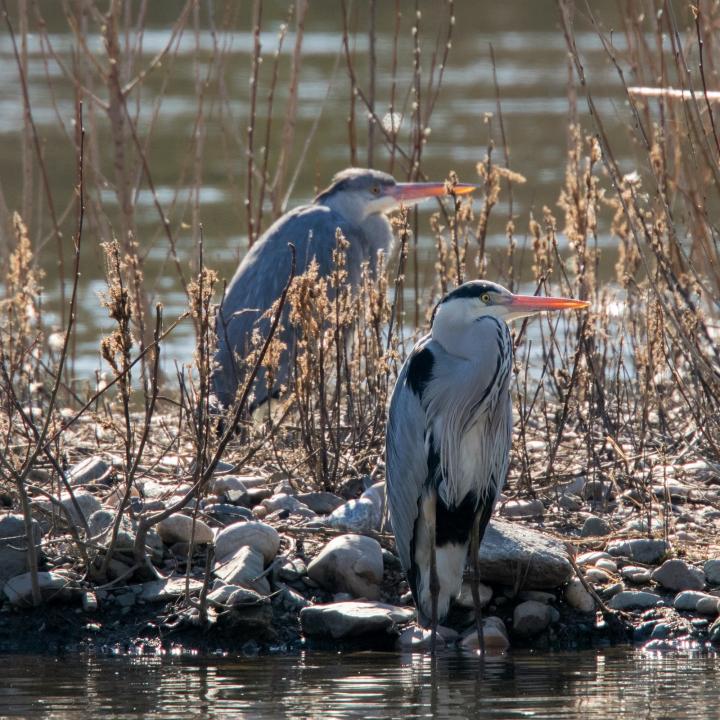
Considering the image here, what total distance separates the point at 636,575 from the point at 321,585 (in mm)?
1003

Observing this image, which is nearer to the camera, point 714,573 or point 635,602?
point 635,602

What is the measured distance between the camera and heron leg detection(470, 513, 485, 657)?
170 inches

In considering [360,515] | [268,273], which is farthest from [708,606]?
[268,273]

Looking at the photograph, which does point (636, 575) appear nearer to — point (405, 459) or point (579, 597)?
point (579, 597)

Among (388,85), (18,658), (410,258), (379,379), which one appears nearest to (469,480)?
(379,379)

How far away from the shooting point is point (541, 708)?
3.56 metres

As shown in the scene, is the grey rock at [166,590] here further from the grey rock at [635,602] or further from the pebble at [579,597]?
the grey rock at [635,602]

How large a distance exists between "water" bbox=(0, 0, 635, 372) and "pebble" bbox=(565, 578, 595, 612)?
9.08ft

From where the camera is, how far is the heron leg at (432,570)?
14.1 feet

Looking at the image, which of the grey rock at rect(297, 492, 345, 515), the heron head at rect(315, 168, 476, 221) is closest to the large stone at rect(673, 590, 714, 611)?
the grey rock at rect(297, 492, 345, 515)

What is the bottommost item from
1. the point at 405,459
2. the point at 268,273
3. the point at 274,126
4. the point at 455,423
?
the point at 405,459

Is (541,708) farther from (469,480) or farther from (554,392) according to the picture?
(554,392)

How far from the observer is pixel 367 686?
3842 mm

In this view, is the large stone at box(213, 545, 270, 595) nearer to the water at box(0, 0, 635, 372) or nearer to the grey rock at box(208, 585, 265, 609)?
the grey rock at box(208, 585, 265, 609)
